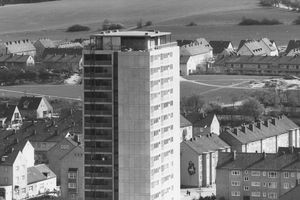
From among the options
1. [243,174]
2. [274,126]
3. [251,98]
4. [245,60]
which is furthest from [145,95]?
[245,60]

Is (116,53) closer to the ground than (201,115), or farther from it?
farther from it

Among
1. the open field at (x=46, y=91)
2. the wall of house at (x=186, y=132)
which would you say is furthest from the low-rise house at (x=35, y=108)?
the wall of house at (x=186, y=132)

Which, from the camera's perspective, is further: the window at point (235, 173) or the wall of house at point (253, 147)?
the wall of house at point (253, 147)

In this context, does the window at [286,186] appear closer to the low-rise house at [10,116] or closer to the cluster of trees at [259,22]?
the low-rise house at [10,116]

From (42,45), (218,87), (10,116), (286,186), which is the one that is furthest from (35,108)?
(42,45)

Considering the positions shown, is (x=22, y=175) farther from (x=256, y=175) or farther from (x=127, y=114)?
(x=127, y=114)

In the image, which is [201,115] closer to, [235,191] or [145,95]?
[235,191]
